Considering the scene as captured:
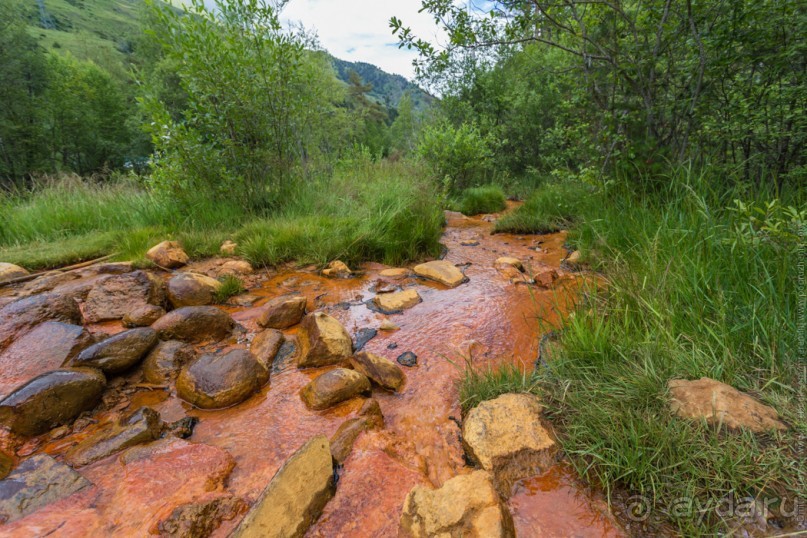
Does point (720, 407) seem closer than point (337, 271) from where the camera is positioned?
Yes

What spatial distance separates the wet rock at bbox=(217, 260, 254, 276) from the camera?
12.1 feet

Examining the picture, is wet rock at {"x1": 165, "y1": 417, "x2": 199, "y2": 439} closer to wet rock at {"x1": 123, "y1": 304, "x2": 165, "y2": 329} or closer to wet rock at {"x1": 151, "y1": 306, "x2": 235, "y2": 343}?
wet rock at {"x1": 151, "y1": 306, "x2": 235, "y2": 343}

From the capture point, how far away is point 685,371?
1.49 metres

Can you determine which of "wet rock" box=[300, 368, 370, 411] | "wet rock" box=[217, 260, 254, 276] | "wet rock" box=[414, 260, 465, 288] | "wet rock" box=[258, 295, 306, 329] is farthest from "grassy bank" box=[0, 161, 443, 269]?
"wet rock" box=[300, 368, 370, 411]

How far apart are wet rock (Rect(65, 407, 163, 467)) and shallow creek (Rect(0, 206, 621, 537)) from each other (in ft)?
0.19

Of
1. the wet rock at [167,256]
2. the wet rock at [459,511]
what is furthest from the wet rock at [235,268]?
the wet rock at [459,511]

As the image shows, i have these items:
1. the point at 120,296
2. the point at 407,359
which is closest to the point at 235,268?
the point at 120,296

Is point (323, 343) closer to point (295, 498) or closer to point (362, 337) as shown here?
point (362, 337)

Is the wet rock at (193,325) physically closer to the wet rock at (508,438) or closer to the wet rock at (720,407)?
the wet rock at (508,438)

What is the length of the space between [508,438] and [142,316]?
8.93 feet

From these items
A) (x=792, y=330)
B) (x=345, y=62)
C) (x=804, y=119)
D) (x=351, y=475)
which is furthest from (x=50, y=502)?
(x=345, y=62)

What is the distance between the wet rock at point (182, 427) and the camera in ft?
5.24

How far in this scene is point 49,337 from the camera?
78.5 inches

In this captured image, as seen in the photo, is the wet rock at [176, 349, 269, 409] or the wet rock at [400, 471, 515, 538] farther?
the wet rock at [176, 349, 269, 409]
